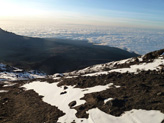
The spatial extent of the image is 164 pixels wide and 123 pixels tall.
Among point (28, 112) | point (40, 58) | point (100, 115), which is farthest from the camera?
point (40, 58)

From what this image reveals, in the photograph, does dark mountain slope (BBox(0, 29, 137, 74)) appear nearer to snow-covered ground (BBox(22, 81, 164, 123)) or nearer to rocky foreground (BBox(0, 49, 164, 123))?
Result: rocky foreground (BBox(0, 49, 164, 123))

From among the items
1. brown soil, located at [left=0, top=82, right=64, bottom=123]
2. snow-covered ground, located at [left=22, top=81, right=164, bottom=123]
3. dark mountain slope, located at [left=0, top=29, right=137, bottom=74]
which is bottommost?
dark mountain slope, located at [left=0, top=29, right=137, bottom=74]

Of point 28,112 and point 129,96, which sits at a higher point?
point 129,96

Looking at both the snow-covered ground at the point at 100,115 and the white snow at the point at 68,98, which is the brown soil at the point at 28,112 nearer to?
the white snow at the point at 68,98

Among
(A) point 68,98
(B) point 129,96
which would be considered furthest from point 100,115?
(A) point 68,98

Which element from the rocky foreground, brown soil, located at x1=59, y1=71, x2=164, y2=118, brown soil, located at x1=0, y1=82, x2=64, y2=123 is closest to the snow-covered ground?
the rocky foreground

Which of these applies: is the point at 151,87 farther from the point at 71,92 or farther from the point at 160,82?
the point at 71,92

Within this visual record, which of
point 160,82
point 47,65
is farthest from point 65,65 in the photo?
point 160,82

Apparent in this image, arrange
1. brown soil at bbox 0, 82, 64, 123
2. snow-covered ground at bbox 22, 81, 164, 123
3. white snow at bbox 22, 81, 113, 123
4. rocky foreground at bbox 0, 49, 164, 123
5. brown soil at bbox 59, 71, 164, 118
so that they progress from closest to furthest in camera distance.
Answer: snow-covered ground at bbox 22, 81, 164, 123
rocky foreground at bbox 0, 49, 164, 123
brown soil at bbox 59, 71, 164, 118
white snow at bbox 22, 81, 113, 123
brown soil at bbox 0, 82, 64, 123

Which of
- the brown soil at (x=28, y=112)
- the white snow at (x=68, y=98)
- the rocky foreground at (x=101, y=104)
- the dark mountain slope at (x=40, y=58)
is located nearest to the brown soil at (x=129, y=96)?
the rocky foreground at (x=101, y=104)

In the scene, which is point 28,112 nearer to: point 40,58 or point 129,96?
point 129,96

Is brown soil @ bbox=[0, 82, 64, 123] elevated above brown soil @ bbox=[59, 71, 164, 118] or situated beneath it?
situated beneath
